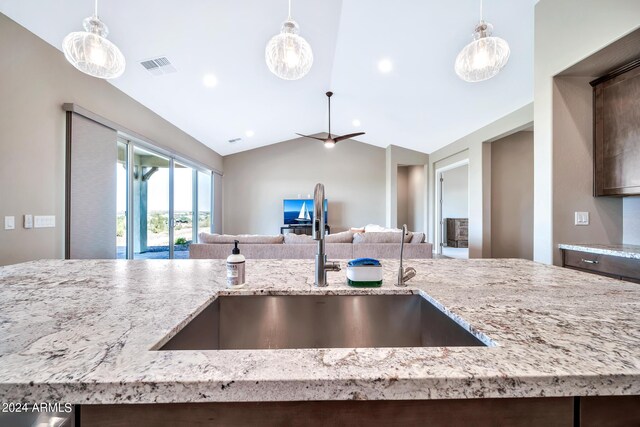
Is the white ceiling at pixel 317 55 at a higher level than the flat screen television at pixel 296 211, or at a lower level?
higher

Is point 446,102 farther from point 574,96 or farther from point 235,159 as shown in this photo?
point 235,159

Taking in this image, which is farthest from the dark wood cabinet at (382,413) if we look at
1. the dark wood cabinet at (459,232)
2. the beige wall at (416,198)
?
the dark wood cabinet at (459,232)

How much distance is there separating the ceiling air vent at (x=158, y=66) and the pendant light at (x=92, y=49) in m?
1.63

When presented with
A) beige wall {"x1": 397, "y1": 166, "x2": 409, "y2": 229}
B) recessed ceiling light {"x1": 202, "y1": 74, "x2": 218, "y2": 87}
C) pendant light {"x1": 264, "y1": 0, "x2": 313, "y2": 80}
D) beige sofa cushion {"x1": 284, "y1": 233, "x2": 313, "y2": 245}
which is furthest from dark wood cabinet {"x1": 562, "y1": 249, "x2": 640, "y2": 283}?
beige wall {"x1": 397, "y1": 166, "x2": 409, "y2": 229}

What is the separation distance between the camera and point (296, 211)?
7.47 m

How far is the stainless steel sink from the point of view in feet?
3.18

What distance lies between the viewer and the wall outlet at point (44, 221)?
246 cm

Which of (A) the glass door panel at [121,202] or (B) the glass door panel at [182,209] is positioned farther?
(B) the glass door panel at [182,209]

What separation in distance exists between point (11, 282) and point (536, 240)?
3614 millimetres

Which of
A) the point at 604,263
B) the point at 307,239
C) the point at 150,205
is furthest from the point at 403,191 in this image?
the point at 150,205

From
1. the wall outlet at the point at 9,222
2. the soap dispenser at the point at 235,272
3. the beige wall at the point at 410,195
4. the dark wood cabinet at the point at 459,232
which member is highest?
the beige wall at the point at 410,195

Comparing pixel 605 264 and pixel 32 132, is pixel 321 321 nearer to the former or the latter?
pixel 605 264

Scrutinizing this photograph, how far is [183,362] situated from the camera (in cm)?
50

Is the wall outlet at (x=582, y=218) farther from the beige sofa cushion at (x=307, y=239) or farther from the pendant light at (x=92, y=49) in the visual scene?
the pendant light at (x=92, y=49)
